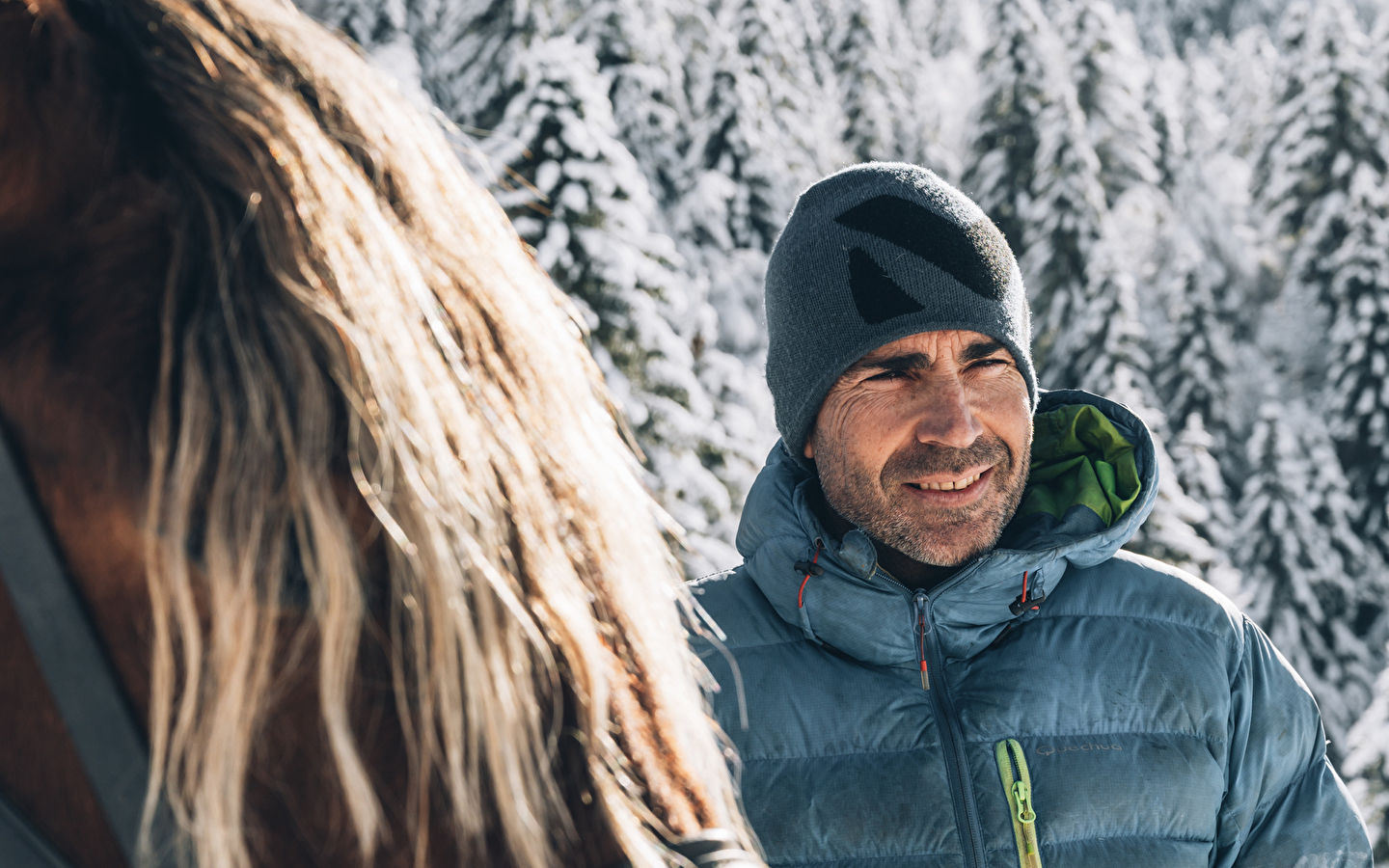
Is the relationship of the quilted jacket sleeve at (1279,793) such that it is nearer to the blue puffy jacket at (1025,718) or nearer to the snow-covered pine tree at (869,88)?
the blue puffy jacket at (1025,718)

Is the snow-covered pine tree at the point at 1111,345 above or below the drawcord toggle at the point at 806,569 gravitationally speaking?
below

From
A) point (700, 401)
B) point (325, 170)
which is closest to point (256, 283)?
point (325, 170)

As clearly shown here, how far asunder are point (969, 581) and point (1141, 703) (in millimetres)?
410

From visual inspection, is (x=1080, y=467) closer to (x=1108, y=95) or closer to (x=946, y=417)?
(x=946, y=417)

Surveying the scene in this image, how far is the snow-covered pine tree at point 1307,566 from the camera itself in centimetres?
2180

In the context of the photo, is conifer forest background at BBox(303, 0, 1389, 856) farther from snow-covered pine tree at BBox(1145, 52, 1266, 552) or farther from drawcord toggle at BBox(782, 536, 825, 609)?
drawcord toggle at BBox(782, 536, 825, 609)

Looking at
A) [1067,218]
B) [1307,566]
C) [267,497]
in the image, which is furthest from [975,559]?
[1067,218]

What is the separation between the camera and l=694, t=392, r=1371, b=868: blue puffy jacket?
1880mm


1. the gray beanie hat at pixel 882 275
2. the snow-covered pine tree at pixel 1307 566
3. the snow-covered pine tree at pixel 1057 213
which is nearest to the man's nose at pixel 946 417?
the gray beanie hat at pixel 882 275

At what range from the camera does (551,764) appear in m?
0.76

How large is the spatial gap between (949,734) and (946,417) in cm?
66

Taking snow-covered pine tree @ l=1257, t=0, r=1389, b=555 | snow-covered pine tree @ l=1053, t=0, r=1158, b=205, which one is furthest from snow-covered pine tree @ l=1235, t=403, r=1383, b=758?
snow-covered pine tree @ l=1053, t=0, r=1158, b=205

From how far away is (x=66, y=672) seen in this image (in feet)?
2.27

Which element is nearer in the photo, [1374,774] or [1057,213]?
[1374,774]
